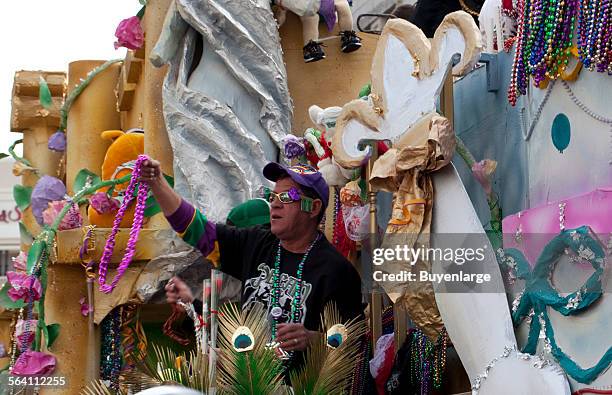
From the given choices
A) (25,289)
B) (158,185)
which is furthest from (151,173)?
(25,289)

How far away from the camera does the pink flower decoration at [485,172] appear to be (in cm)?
596

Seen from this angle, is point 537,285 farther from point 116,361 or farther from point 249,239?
point 116,361

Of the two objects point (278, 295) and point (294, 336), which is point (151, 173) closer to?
point (278, 295)

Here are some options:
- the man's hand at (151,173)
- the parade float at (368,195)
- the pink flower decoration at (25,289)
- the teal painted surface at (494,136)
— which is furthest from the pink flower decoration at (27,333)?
the teal painted surface at (494,136)

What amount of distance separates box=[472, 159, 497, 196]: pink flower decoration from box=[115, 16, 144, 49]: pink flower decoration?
10.7 ft

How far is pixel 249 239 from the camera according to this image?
6320mm

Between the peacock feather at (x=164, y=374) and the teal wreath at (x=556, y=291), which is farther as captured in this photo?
the peacock feather at (x=164, y=374)

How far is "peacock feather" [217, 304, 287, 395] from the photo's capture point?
16.6ft

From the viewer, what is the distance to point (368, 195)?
663cm

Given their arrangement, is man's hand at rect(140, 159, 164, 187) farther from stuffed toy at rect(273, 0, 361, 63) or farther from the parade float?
stuffed toy at rect(273, 0, 361, 63)

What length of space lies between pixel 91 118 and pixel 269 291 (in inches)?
177

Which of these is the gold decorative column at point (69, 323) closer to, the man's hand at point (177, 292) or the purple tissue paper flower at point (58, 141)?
the man's hand at point (177, 292)

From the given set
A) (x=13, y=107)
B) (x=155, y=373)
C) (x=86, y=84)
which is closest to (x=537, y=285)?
(x=155, y=373)

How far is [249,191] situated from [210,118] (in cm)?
59
